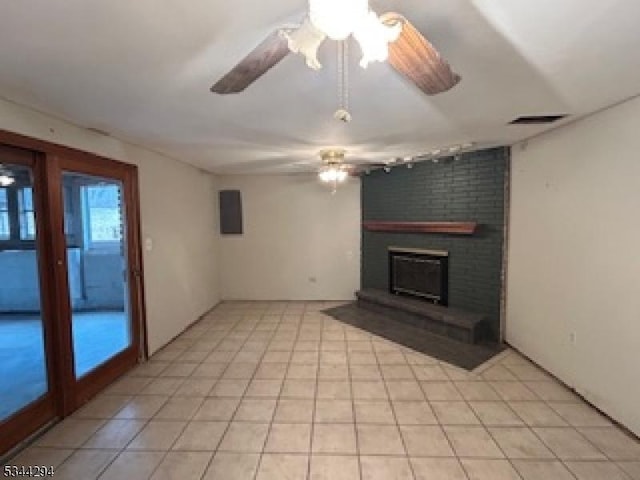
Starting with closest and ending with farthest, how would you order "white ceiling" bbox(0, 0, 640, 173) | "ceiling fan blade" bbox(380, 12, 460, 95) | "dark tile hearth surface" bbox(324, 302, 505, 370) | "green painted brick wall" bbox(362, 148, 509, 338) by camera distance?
"ceiling fan blade" bbox(380, 12, 460, 95)
"white ceiling" bbox(0, 0, 640, 173)
"dark tile hearth surface" bbox(324, 302, 505, 370)
"green painted brick wall" bbox(362, 148, 509, 338)

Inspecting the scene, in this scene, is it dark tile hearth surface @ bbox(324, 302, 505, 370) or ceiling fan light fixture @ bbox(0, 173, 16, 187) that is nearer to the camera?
ceiling fan light fixture @ bbox(0, 173, 16, 187)

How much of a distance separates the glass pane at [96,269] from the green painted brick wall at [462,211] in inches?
136

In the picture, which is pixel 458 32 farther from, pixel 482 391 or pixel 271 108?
pixel 482 391

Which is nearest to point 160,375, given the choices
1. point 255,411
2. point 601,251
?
point 255,411

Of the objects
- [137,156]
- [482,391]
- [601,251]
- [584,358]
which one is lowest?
[482,391]

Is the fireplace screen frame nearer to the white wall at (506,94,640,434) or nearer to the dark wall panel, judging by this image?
the white wall at (506,94,640,434)

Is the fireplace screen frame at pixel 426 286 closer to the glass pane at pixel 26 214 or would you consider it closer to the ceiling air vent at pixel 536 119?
the ceiling air vent at pixel 536 119

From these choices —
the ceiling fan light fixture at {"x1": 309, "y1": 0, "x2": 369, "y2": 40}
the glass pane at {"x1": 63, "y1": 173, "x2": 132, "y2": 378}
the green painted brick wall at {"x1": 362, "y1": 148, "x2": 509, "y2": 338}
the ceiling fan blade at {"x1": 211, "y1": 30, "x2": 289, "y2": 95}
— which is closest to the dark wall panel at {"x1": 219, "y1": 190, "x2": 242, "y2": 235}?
the green painted brick wall at {"x1": 362, "y1": 148, "x2": 509, "y2": 338}

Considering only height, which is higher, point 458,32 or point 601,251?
point 458,32

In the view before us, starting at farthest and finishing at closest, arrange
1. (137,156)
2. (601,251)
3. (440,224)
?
(440,224), (137,156), (601,251)

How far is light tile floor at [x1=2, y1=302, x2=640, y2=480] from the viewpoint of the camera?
6.48 feet

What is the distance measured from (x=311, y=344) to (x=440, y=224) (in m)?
2.14

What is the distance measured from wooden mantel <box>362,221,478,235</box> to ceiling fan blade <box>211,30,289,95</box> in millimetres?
3305

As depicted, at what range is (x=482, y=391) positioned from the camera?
110 inches
